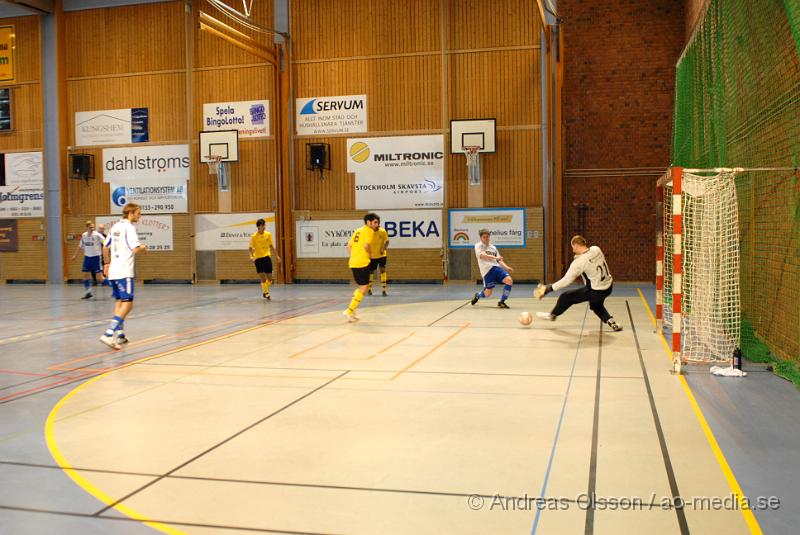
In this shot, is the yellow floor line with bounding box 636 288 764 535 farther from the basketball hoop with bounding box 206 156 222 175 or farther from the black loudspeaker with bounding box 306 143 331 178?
the basketball hoop with bounding box 206 156 222 175

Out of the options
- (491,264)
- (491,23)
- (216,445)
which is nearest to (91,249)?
(491,264)

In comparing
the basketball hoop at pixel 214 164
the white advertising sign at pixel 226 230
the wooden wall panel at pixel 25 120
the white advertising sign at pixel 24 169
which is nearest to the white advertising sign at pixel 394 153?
the white advertising sign at pixel 226 230

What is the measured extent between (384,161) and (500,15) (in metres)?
6.21

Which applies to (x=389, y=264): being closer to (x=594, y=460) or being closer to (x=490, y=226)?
(x=490, y=226)

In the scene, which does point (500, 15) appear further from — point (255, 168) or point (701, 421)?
point (701, 421)

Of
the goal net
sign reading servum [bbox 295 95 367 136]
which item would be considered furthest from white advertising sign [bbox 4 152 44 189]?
the goal net

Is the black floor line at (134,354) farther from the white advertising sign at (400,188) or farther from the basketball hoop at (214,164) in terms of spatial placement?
the basketball hoop at (214,164)

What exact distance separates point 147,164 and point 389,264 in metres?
10.1

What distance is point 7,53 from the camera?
27656 mm

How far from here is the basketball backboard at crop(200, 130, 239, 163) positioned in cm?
2528

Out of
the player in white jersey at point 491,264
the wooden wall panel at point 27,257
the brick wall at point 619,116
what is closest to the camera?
the player in white jersey at point 491,264

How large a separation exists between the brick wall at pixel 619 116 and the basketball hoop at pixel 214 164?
12308 millimetres

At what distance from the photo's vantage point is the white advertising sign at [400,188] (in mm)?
24078

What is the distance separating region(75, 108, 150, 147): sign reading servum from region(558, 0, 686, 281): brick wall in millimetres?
15624
